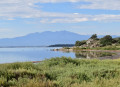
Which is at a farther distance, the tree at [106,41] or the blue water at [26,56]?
the tree at [106,41]

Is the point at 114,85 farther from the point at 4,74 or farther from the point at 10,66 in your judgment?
the point at 10,66

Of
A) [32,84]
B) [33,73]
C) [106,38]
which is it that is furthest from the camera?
[106,38]

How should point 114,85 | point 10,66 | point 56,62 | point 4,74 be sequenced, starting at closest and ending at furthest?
point 114,85 < point 4,74 < point 10,66 < point 56,62

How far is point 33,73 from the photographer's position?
1031 cm

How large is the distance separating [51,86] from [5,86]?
5.48ft

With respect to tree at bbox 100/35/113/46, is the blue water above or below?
below

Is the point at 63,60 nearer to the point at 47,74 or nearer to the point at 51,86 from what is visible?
the point at 47,74

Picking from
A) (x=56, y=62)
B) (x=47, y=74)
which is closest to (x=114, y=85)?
(x=47, y=74)

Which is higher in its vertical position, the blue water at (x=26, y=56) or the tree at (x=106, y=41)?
the tree at (x=106, y=41)

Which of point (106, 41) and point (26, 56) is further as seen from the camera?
point (106, 41)

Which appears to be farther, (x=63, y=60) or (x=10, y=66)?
(x=63, y=60)

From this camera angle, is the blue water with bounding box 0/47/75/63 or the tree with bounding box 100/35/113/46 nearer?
the blue water with bounding box 0/47/75/63

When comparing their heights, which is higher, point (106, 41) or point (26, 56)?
point (106, 41)

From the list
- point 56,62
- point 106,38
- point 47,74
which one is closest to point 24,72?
point 47,74
